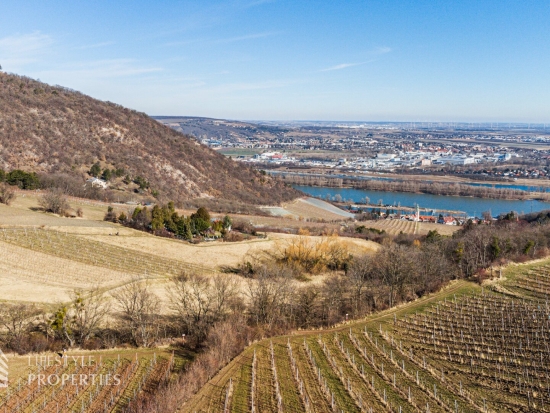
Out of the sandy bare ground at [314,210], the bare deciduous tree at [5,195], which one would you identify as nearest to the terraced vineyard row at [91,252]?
the bare deciduous tree at [5,195]

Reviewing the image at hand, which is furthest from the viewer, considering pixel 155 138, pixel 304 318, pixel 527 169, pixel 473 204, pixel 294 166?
pixel 294 166

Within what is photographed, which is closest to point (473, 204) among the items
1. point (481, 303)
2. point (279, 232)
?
point (279, 232)

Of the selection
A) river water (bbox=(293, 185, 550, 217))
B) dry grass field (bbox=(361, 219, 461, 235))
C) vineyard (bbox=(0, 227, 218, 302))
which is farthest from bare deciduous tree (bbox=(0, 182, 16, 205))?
river water (bbox=(293, 185, 550, 217))

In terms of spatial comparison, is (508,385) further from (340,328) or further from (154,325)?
(154,325)

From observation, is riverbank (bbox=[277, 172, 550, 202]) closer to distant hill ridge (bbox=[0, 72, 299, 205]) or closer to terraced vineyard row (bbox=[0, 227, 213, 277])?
distant hill ridge (bbox=[0, 72, 299, 205])

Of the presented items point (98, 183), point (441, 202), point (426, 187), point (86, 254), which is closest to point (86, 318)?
point (86, 254)

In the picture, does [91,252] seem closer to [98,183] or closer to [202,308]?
[202,308]

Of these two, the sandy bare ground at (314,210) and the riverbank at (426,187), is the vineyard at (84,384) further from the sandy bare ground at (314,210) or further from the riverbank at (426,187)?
the riverbank at (426,187)
